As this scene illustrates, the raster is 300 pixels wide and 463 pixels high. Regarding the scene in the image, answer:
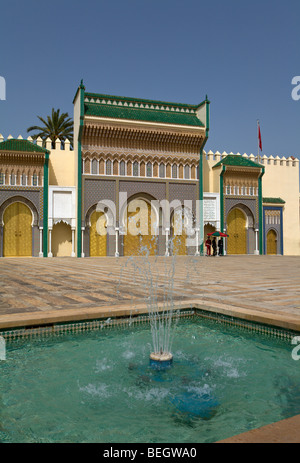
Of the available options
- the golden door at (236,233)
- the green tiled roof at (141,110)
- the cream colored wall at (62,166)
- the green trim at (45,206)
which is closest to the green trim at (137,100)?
the green tiled roof at (141,110)

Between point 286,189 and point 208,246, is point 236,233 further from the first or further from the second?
point 286,189

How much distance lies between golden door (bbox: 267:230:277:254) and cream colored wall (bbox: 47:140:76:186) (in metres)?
11.7

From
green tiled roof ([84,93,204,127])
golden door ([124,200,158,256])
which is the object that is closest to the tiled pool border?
golden door ([124,200,158,256])

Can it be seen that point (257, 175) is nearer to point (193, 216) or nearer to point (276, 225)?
point (276, 225)

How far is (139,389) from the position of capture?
2.70 m

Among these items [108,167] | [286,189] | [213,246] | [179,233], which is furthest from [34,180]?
[286,189]

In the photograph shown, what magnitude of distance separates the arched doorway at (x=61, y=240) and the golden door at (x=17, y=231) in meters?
1.25

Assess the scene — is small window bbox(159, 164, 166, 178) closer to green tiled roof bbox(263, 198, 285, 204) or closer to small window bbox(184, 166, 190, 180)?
small window bbox(184, 166, 190, 180)

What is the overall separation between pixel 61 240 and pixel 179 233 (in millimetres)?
6135

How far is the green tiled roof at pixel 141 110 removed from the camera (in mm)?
19359

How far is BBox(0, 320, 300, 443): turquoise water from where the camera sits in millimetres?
2137

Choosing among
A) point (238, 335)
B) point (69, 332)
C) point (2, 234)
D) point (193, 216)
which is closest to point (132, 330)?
point (69, 332)

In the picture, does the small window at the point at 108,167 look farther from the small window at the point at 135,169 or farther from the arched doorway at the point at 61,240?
the arched doorway at the point at 61,240

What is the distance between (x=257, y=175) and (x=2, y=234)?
14.1 m
